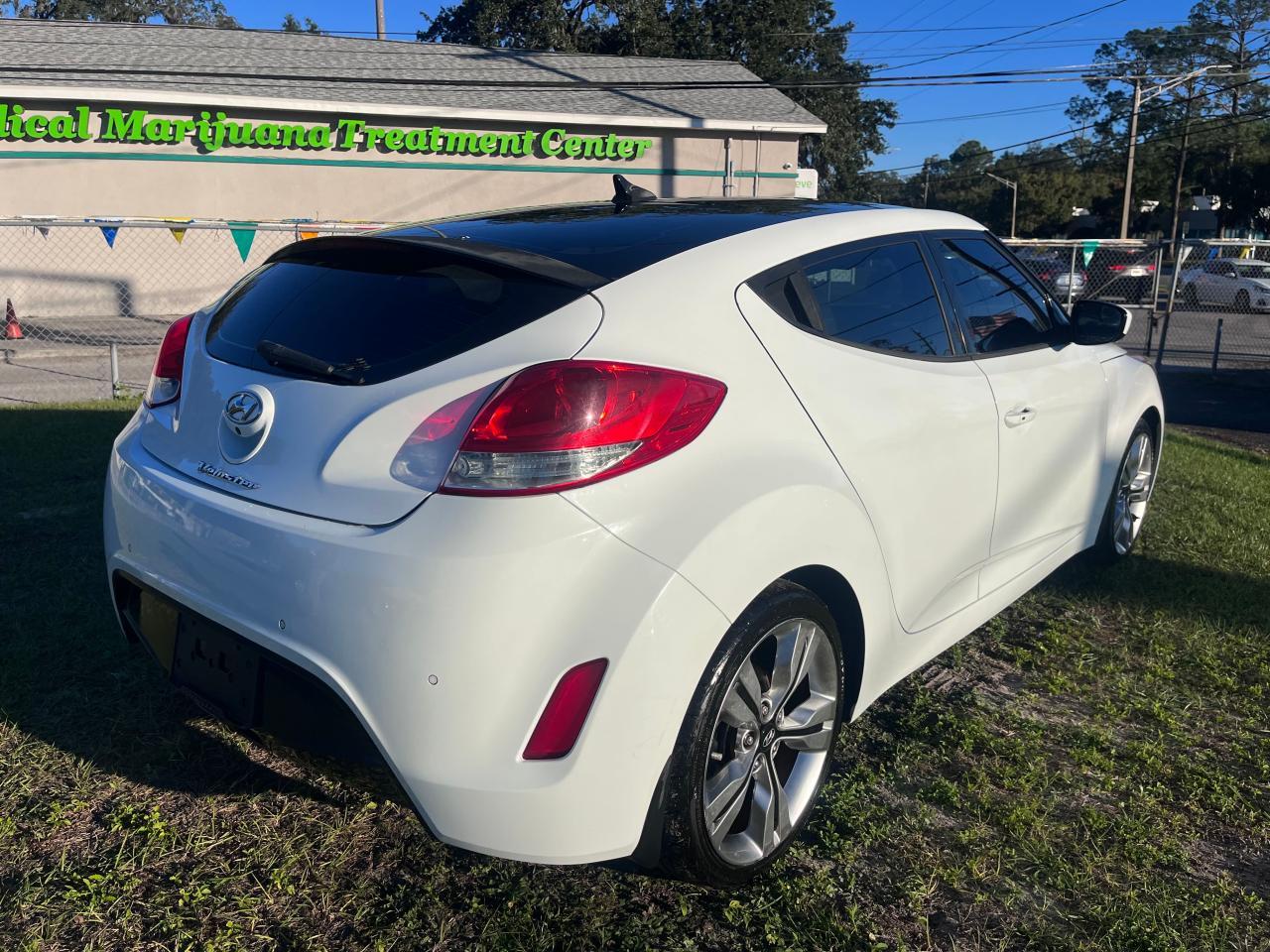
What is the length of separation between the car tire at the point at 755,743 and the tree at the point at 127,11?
1950 inches

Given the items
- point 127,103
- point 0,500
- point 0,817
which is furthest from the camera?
point 127,103

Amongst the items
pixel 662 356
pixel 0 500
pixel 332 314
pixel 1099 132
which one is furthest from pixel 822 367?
pixel 1099 132

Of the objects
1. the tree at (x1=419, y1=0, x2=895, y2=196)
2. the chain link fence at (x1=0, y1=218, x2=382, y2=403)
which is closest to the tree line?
the tree at (x1=419, y1=0, x2=895, y2=196)

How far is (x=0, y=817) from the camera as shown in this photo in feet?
8.68

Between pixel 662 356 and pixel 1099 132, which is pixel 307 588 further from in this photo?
pixel 1099 132

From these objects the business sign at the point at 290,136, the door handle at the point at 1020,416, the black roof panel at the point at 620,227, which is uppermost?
the business sign at the point at 290,136

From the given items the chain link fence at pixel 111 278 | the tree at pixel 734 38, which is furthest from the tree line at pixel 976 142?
the chain link fence at pixel 111 278

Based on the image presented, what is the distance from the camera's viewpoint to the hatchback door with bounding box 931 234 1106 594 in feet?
11.0

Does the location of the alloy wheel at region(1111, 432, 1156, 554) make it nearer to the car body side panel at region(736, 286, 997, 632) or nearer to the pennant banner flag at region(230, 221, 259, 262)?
the car body side panel at region(736, 286, 997, 632)

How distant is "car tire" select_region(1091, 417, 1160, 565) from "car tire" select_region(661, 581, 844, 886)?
2420 mm

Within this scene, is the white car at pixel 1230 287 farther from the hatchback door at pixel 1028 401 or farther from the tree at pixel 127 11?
the tree at pixel 127 11

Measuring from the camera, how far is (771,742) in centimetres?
251

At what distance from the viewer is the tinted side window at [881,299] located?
278cm

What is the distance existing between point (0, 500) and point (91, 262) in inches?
597
